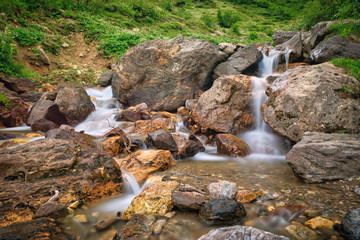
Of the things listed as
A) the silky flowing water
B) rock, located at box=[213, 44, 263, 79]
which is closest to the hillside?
rock, located at box=[213, 44, 263, 79]

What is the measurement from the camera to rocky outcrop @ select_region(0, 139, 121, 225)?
8.10ft

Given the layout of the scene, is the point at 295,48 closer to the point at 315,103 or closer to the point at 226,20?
the point at 315,103

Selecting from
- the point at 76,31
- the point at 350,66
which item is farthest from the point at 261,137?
the point at 76,31

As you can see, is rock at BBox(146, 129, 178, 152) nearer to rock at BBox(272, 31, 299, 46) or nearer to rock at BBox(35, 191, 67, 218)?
rock at BBox(35, 191, 67, 218)

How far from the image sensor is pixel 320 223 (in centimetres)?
212

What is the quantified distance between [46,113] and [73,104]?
1.08 metres

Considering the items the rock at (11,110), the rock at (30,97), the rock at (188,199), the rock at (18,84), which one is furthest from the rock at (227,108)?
the rock at (18,84)

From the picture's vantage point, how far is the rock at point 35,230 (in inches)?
77.0

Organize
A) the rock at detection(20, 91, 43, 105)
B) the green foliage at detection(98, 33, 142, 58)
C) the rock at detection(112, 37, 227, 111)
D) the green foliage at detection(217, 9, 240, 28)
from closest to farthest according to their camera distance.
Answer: the rock at detection(20, 91, 43, 105), the rock at detection(112, 37, 227, 111), the green foliage at detection(98, 33, 142, 58), the green foliage at detection(217, 9, 240, 28)

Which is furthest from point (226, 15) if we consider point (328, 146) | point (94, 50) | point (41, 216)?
point (41, 216)

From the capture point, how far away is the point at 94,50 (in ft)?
43.2

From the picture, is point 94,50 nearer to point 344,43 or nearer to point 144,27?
point 144,27

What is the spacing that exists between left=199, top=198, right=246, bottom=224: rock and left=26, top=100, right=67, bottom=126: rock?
6466 mm

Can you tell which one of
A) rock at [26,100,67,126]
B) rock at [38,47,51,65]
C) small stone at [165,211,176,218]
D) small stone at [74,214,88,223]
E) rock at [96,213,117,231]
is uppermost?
rock at [38,47,51,65]
